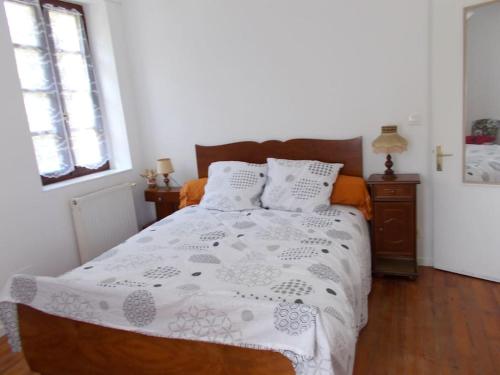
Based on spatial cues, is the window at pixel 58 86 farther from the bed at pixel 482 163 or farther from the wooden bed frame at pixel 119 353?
the bed at pixel 482 163

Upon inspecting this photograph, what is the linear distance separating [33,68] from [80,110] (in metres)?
0.53

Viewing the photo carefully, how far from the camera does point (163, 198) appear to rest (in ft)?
11.3

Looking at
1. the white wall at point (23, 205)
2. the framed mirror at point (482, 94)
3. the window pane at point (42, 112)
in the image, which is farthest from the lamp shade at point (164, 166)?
the framed mirror at point (482, 94)

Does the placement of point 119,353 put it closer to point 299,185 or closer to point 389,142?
point 299,185

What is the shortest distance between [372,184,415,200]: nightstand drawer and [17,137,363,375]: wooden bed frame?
1658 mm

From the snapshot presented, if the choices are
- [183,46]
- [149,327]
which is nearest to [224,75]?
[183,46]

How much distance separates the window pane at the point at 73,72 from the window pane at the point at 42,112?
23cm

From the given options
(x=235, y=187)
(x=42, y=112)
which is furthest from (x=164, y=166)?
(x=42, y=112)

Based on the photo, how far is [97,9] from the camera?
10.9ft

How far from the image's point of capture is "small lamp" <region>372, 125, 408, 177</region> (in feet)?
8.66

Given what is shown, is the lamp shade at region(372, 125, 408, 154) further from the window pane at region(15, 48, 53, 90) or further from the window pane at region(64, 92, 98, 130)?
the window pane at region(15, 48, 53, 90)

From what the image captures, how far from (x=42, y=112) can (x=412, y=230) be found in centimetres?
294

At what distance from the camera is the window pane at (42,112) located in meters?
2.85

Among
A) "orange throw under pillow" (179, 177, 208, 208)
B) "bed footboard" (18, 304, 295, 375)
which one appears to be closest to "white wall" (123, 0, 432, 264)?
"orange throw under pillow" (179, 177, 208, 208)
